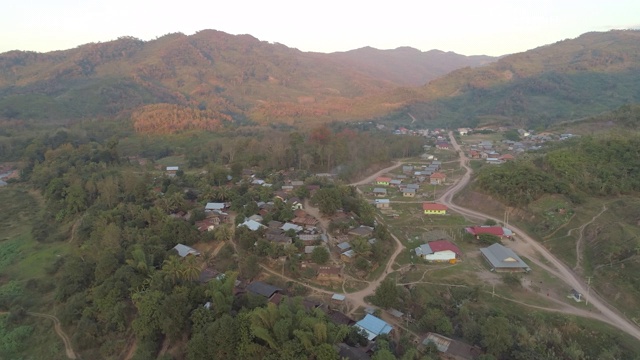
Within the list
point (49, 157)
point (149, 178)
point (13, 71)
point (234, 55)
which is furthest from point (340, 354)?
point (234, 55)

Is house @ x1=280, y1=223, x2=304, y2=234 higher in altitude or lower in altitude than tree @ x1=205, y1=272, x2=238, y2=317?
lower

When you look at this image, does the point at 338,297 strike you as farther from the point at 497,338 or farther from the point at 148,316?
the point at 148,316

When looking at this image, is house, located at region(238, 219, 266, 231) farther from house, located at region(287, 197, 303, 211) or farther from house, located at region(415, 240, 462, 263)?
house, located at region(415, 240, 462, 263)

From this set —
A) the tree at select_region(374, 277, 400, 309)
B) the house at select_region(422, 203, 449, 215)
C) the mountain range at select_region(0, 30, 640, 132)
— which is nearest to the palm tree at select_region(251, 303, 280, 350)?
the tree at select_region(374, 277, 400, 309)

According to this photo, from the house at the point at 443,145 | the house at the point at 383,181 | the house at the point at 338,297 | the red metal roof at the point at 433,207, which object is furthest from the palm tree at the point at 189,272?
the house at the point at 443,145

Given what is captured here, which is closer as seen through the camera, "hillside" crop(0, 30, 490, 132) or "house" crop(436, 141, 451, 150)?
"house" crop(436, 141, 451, 150)

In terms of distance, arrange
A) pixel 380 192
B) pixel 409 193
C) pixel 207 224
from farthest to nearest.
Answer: pixel 380 192, pixel 409 193, pixel 207 224

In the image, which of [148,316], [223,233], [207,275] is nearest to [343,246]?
[223,233]
